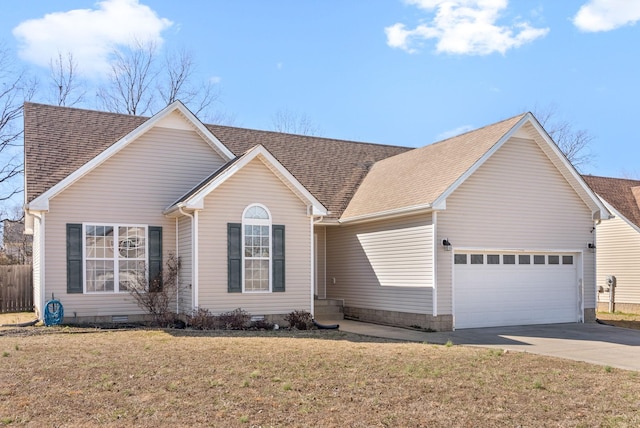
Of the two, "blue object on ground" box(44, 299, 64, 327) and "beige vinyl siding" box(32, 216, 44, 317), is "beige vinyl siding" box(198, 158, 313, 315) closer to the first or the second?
"blue object on ground" box(44, 299, 64, 327)

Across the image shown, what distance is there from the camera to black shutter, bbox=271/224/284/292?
1662 cm

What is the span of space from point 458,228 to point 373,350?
5.88m

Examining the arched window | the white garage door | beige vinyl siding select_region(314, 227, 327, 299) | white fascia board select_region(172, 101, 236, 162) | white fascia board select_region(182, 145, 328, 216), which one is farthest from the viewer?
beige vinyl siding select_region(314, 227, 327, 299)

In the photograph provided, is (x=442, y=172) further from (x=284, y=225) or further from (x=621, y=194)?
(x=621, y=194)

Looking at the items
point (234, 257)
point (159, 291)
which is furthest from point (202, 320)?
point (159, 291)

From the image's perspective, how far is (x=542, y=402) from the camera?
8250 millimetres

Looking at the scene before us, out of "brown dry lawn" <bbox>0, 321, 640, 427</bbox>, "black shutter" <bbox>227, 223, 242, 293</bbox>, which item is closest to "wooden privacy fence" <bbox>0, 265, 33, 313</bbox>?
"black shutter" <bbox>227, 223, 242, 293</bbox>

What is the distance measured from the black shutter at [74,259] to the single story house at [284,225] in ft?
0.09

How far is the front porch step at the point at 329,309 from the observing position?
65.7 ft

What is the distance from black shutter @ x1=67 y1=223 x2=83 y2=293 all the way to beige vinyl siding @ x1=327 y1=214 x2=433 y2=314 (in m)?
8.25

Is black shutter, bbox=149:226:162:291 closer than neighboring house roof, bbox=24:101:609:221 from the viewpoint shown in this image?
No

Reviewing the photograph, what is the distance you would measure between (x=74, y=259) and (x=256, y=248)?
470 cm

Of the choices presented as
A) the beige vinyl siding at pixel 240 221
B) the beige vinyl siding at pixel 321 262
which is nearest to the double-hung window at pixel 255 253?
the beige vinyl siding at pixel 240 221

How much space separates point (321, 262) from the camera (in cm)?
2148
